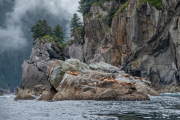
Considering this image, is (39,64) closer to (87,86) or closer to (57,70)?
(57,70)

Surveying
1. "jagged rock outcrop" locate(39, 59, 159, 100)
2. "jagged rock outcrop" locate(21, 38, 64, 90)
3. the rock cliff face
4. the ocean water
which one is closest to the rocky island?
the rock cliff face

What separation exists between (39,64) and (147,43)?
39884 mm

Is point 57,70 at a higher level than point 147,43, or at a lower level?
lower

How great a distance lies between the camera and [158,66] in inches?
2283

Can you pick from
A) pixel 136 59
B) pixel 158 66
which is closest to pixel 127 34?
pixel 136 59

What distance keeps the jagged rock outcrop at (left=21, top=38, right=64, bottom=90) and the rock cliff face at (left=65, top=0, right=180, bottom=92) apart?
2309cm

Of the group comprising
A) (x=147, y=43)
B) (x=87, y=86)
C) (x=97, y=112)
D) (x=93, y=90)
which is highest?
(x=147, y=43)

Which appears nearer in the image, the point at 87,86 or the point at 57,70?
the point at 87,86

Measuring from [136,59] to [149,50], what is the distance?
14.3 ft

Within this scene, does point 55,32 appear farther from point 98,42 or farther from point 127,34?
point 127,34

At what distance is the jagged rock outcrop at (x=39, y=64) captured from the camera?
246ft

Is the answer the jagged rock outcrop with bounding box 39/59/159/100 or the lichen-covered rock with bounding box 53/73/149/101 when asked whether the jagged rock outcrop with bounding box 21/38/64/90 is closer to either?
the jagged rock outcrop with bounding box 39/59/159/100

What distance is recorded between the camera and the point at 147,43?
57.1 metres

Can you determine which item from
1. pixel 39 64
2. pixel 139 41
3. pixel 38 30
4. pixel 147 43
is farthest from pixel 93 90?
pixel 38 30
